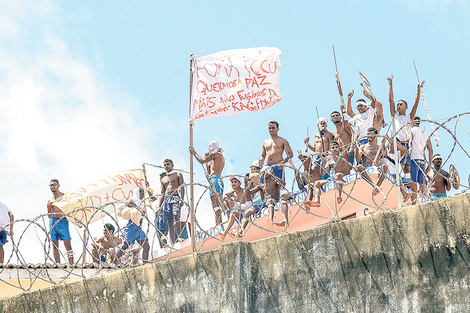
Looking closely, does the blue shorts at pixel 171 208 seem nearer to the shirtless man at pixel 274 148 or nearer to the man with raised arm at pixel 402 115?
the shirtless man at pixel 274 148

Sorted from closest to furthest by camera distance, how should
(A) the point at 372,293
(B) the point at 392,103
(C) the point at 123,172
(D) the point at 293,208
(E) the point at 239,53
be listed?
1. (A) the point at 372,293
2. (B) the point at 392,103
3. (E) the point at 239,53
4. (D) the point at 293,208
5. (C) the point at 123,172

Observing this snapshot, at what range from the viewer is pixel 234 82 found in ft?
43.3

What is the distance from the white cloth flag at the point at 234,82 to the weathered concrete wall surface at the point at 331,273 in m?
3.33

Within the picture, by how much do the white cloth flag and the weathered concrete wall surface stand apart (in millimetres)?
3334

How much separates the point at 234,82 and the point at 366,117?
2277mm

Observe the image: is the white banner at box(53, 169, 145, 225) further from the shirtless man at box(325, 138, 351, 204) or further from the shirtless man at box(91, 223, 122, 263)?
the shirtless man at box(325, 138, 351, 204)

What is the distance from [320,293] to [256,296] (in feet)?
2.53

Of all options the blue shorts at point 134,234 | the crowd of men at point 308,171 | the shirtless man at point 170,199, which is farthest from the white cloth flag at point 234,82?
the blue shorts at point 134,234

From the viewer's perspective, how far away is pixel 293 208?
14.2 metres

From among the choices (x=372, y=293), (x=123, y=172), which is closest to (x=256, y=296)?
(x=372, y=293)

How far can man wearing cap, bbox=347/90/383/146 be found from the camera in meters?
13.3

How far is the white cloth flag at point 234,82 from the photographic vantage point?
42.9 ft

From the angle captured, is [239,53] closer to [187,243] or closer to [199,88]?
[199,88]

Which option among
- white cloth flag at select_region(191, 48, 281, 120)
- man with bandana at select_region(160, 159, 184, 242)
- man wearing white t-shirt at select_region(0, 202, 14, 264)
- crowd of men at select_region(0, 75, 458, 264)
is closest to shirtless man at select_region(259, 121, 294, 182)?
crowd of men at select_region(0, 75, 458, 264)
